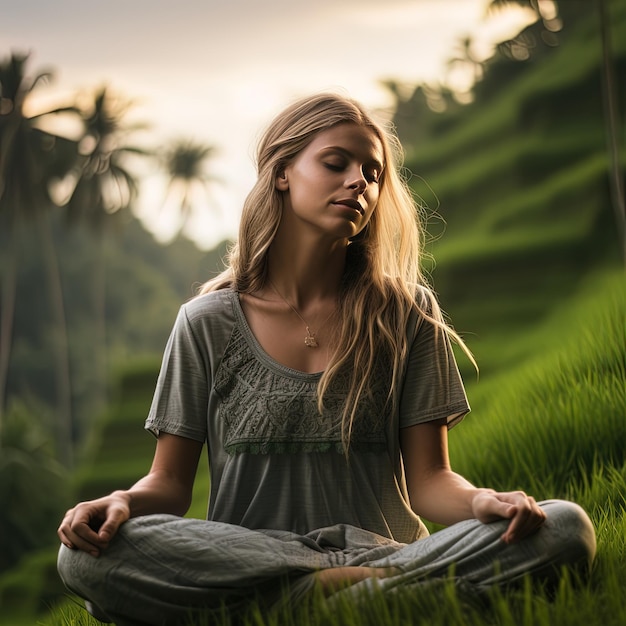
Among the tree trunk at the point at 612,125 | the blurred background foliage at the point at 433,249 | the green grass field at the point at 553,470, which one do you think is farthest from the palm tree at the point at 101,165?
the green grass field at the point at 553,470

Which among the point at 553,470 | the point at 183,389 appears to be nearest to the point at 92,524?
the point at 183,389

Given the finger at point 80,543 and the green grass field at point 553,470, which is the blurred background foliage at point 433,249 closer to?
the green grass field at point 553,470

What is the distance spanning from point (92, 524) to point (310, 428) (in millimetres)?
579

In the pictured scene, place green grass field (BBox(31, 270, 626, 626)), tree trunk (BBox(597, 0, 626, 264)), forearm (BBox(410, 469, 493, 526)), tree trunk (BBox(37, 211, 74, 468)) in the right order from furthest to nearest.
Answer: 1. tree trunk (BBox(37, 211, 74, 468))
2. tree trunk (BBox(597, 0, 626, 264))
3. forearm (BBox(410, 469, 493, 526))
4. green grass field (BBox(31, 270, 626, 626))

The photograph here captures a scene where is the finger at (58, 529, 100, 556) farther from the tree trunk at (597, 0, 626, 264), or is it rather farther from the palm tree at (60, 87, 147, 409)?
the palm tree at (60, 87, 147, 409)

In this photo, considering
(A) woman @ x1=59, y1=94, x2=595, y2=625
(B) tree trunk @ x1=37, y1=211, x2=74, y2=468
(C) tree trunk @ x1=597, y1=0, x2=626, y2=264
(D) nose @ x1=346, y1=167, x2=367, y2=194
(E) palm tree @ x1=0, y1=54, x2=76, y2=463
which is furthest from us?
(B) tree trunk @ x1=37, y1=211, x2=74, y2=468

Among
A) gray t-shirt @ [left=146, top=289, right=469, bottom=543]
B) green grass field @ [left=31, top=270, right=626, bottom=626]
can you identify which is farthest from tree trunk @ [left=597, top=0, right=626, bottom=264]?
gray t-shirt @ [left=146, top=289, right=469, bottom=543]

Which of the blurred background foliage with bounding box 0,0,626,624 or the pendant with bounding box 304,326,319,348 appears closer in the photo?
the pendant with bounding box 304,326,319,348

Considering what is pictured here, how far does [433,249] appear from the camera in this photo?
575 inches

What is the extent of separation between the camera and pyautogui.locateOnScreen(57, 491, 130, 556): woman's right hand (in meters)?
2.35

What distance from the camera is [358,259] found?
117 inches

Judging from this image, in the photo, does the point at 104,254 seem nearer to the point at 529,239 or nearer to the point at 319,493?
the point at 529,239

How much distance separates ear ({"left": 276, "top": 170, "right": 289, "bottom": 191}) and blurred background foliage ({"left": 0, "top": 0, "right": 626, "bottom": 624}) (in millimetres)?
494

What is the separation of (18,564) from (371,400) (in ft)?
61.3
